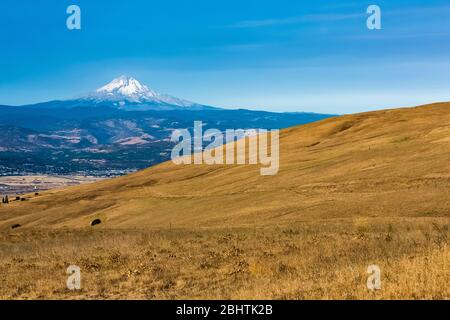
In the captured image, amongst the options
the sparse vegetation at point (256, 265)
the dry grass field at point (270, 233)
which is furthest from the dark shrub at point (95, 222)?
the sparse vegetation at point (256, 265)

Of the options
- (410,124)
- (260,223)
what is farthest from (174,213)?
(410,124)

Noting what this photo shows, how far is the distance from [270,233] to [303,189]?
19.4 metres

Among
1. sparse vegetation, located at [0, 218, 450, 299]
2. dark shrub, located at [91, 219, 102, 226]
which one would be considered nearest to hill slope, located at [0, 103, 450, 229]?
dark shrub, located at [91, 219, 102, 226]

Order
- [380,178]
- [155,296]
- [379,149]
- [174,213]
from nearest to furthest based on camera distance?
[155,296]
[380,178]
[174,213]
[379,149]

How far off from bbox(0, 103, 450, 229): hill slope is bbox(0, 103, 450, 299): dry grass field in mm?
227

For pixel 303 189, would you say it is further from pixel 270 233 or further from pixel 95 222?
pixel 95 222

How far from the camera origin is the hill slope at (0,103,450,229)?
1507 inches

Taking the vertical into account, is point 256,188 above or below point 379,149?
below

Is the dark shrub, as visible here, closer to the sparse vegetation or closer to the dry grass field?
the dry grass field

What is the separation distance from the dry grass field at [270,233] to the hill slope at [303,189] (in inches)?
8.9

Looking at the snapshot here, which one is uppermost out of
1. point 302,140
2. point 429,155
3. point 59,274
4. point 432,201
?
point 302,140

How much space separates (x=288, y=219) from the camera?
37188 millimetres
